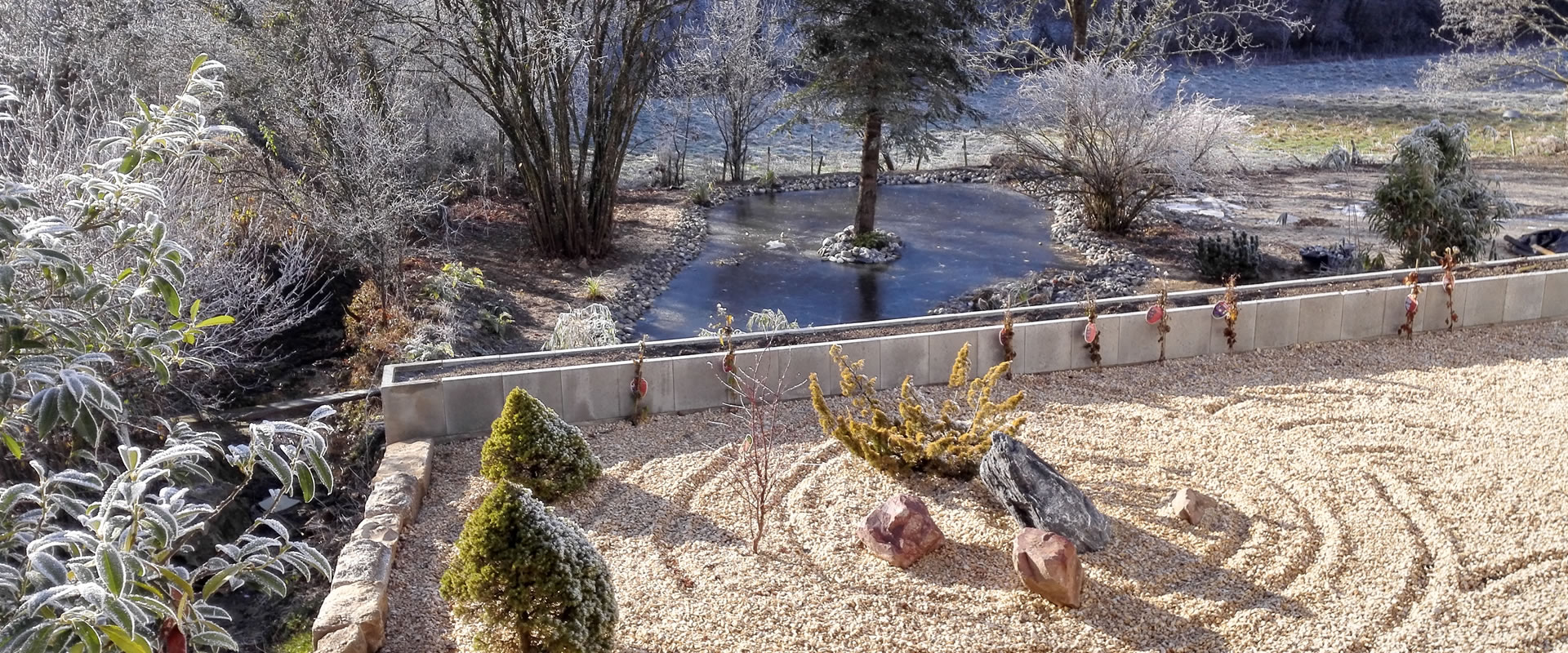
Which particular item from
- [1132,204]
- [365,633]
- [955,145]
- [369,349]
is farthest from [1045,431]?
[955,145]

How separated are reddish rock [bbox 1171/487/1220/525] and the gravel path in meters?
0.05

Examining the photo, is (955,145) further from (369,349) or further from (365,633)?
(365,633)

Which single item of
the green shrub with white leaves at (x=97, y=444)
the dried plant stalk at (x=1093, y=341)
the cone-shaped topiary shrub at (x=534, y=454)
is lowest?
the cone-shaped topiary shrub at (x=534, y=454)

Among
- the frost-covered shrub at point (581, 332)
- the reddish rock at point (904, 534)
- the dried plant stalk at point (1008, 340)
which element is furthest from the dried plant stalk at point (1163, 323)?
A: the frost-covered shrub at point (581, 332)

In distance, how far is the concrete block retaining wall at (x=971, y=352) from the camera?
596 centimetres

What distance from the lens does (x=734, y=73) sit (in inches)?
679

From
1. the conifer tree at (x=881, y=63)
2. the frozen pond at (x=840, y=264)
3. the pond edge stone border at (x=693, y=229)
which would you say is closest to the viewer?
the pond edge stone border at (x=693, y=229)

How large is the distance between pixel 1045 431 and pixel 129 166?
4.69 metres

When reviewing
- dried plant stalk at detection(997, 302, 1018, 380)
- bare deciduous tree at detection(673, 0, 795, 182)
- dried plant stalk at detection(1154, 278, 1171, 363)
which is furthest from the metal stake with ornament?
bare deciduous tree at detection(673, 0, 795, 182)

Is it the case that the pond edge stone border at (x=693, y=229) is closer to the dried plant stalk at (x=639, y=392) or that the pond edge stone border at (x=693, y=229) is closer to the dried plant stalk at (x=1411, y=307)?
the dried plant stalk at (x=639, y=392)

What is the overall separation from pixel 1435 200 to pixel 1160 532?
650 centimetres

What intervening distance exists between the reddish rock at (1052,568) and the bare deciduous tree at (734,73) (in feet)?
42.5

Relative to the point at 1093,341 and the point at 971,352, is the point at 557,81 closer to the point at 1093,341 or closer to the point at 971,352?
the point at 971,352

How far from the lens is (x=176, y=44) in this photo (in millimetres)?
10164
